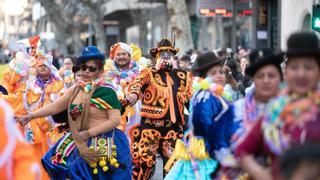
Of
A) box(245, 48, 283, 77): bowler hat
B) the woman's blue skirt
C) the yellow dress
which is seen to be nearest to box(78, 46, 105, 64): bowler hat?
the woman's blue skirt

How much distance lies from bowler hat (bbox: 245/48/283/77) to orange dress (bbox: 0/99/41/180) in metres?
1.88

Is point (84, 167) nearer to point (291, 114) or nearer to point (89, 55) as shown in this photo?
point (89, 55)

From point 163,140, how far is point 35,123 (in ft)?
6.28

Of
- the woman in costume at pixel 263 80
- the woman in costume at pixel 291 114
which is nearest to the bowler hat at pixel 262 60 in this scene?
the woman in costume at pixel 263 80

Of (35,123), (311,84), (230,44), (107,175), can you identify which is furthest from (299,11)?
(311,84)

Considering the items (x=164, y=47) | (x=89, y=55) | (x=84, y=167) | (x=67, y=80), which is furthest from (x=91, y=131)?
(x=67, y=80)

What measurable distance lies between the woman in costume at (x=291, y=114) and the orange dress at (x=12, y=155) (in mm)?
1210

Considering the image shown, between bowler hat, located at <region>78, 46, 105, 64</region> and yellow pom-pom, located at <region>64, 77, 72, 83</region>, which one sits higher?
bowler hat, located at <region>78, 46, 105, 64</region>

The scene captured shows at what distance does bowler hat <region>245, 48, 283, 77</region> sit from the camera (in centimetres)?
538

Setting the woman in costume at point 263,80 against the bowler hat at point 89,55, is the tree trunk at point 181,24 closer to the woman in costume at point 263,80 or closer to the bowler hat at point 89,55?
the bowler hat at point 89,55

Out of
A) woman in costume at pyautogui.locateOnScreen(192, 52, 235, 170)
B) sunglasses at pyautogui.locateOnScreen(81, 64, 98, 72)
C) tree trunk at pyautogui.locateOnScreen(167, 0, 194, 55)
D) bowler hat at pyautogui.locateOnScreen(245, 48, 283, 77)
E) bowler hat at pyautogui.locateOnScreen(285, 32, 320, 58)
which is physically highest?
bowler hat at pyautogui.locateOnScreen(285, 32, 320, 58)

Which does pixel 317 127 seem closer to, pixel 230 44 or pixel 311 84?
pixel 311 84

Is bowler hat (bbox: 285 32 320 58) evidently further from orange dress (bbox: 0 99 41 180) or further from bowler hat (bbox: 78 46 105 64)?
bowler hat (bbox: 78 46 105 64)

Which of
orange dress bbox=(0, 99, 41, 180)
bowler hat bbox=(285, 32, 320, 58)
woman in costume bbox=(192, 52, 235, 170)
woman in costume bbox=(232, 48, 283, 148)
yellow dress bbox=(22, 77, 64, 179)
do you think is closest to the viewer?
orange dress bbox=(0, 99, 41, 180)
